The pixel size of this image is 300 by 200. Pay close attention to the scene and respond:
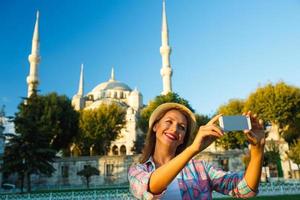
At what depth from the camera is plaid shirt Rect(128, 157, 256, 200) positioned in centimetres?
174

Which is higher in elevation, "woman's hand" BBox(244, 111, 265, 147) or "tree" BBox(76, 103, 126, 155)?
"tree" BBox(76, 103, 126, 155)

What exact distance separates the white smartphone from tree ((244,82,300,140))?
3042cm

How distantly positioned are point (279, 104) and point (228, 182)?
31.1m

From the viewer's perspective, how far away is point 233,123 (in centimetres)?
154

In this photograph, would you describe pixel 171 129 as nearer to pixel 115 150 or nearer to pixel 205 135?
pixel 205 135

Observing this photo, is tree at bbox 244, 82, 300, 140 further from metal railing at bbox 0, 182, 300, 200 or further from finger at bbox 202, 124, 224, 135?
finger at bbox 202, 124, 224, 135

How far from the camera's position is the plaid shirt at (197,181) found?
5.70ft

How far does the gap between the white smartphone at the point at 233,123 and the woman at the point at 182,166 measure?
0.04 meters

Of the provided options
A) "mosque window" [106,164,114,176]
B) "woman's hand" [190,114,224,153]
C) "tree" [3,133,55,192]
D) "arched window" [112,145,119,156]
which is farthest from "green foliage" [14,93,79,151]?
"woman's hand" [190,114,224,153]

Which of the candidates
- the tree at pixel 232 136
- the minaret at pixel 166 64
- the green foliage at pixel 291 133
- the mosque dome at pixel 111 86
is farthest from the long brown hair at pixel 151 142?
the mosque dome at pixel 111 86

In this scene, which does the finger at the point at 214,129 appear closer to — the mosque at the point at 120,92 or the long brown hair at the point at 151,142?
the long brown hair at the point at 151,142

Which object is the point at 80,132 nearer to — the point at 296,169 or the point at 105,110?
the point at 105,110

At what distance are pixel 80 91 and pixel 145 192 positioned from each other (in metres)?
63.3

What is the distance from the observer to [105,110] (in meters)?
37.8
